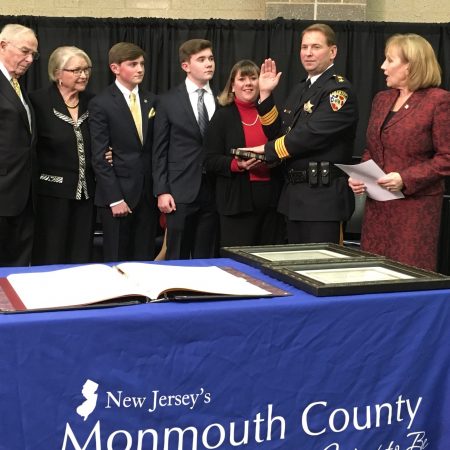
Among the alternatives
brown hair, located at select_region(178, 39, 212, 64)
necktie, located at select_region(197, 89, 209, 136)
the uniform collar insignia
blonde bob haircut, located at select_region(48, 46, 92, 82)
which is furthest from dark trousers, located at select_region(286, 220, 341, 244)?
blonde bob haircut, located at select_region(48, 46, 92, 82)

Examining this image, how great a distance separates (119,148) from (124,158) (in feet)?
0.18

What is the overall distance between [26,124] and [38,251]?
0.69m

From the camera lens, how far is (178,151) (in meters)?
3.77

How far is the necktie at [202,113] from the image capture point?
12.3 feet

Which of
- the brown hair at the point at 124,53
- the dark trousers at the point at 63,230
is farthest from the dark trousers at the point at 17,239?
the brown hair at the point at 124,53

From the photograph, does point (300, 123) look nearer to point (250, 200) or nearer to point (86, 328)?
point (250, 200)

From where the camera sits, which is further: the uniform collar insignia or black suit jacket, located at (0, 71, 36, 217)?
black suit jacket, located at (0, 71, 36, 217)

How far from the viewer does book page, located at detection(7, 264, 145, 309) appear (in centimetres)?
151

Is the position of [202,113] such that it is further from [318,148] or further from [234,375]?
[234,375]

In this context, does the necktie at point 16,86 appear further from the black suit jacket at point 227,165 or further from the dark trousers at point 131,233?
the black suit jacket at point 227,165

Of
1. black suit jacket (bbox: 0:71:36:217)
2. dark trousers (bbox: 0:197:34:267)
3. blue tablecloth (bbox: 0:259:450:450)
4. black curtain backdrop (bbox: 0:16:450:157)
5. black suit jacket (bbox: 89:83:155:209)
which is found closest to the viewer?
blue tablecloth (bbox: 0:259:450:450)

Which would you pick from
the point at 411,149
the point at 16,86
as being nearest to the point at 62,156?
the point at 16,86

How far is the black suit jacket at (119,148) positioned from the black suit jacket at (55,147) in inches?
4.4

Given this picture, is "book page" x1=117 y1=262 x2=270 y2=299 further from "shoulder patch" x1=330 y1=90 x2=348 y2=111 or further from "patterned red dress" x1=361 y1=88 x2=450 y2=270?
"shoulder patch" x1=330 y1=90 x2=348 y2=111
